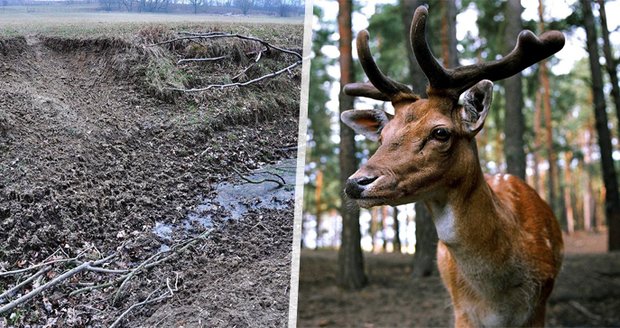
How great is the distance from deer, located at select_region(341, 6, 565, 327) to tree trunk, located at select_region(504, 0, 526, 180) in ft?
15.2

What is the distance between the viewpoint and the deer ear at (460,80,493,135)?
3695 mm

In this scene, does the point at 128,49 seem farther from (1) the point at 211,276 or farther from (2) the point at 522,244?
(2) the point at 522,244

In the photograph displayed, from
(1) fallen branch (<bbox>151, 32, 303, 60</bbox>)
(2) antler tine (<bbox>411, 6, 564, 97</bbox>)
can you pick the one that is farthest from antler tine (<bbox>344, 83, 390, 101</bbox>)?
(1) fallen branch (<bbox>151, 32, 303, 60</bbox>)

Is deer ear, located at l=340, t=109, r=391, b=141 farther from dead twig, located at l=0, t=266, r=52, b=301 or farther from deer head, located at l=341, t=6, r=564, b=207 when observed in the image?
dead twig, located at l=0, t=266, r=52, b=301

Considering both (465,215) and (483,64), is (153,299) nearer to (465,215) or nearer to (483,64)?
(465,215)

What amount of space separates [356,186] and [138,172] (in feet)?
3.82

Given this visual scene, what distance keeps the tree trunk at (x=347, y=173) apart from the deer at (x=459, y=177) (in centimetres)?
492

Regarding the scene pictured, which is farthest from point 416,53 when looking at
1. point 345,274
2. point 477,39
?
point 477,39

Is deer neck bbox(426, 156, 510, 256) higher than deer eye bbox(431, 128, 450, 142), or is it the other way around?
deer eye bbox(431, 128, 450, 142)

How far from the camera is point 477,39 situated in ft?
63.8

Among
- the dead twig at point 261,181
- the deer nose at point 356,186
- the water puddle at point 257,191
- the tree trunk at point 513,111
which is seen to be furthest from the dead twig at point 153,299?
the tree trunk at point 513,111

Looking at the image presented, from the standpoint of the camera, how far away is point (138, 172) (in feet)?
11.8

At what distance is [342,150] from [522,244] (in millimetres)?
5591

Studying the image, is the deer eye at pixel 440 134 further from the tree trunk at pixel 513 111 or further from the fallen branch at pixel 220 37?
the tree trunk at pixel 513 111
